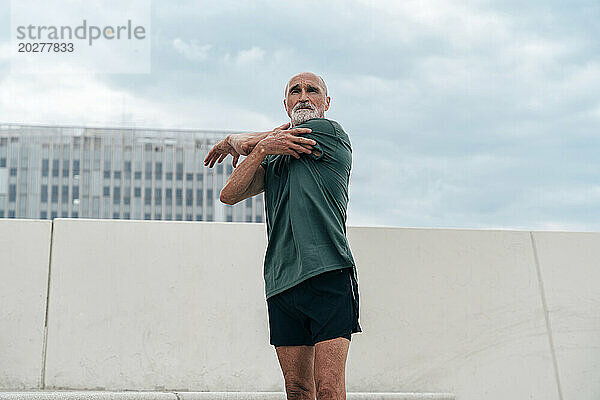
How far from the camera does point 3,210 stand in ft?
223

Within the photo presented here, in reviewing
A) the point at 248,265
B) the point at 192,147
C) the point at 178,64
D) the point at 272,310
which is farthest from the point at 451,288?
the point at 178,64

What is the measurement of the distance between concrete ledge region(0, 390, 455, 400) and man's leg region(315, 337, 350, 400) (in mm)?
1511

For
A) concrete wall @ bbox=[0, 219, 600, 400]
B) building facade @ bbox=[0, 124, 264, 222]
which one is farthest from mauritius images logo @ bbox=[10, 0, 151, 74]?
concrete wall @ bbox=[0, 219, 600, 400]

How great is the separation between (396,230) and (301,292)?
211 centimetres

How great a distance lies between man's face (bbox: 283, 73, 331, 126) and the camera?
1914 mm

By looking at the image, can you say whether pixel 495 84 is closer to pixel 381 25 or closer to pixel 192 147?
pixel 381 25

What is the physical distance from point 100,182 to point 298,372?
69.6m

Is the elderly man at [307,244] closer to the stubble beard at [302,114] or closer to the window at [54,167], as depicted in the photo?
the stubble beard at [302,114]

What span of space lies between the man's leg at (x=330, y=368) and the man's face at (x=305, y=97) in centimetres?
64

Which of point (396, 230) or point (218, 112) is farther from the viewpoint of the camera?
Answer: point (218, 112)

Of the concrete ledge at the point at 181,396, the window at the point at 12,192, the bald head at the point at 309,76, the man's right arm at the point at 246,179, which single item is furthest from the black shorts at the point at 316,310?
the window at the point at 12,192

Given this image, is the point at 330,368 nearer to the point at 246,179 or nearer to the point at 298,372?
the point at 298,372

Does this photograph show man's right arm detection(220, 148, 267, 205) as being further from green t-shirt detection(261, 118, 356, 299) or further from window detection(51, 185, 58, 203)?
window detection(51, 185, 58, 203)

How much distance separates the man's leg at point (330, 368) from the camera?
1626 millimetres
